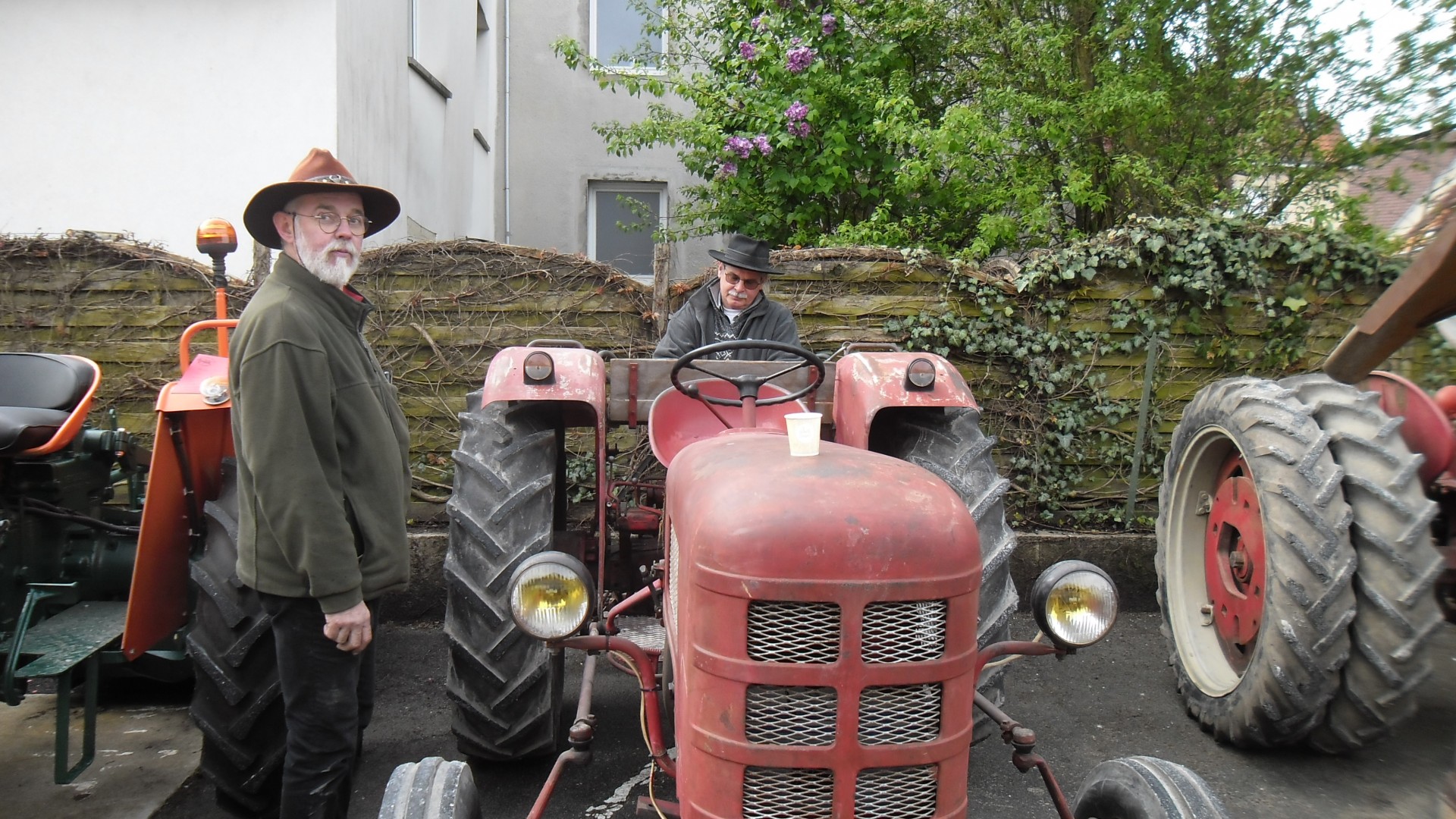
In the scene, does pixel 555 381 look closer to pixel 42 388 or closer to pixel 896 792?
pixel 42 388

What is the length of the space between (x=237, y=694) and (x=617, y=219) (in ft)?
29.2

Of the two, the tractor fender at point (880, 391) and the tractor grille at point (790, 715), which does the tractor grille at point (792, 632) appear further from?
the tractor fender at point (880, 391)

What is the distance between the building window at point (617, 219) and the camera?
11.2 meters

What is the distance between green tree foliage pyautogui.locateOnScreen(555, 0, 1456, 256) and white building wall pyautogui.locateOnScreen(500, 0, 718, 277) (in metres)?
3.92

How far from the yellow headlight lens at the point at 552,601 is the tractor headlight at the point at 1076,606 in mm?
969

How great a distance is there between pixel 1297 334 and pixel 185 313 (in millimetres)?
5837

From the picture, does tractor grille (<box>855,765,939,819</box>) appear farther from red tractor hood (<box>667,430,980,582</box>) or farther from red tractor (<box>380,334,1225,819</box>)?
red tractor hood (<box>667,430,980,582</box>)

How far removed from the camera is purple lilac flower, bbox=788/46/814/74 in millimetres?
6410

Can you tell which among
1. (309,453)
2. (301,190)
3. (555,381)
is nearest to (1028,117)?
(555,381)

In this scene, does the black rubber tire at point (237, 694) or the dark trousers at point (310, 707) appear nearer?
the dark trousers at point (310, 707)

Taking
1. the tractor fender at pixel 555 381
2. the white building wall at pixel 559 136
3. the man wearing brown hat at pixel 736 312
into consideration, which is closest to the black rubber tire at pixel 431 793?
the tractor fender at pixel 555 381

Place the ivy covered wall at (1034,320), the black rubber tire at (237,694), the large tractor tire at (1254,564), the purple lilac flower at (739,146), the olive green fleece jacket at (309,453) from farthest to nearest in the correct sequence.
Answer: the purple lilac flower at (739,146) → the ivy covered wall at (1034,320) → the large tractor tire at (1254,564) → the black rubber tire at (237,694) → the olive green fleece jacket at (309,453)

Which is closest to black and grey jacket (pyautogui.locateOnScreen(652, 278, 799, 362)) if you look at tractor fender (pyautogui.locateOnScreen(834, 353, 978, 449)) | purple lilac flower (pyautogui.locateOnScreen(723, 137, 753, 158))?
tractor fender (pyautogui.locateOnScreen(834, 353, 978, 449))

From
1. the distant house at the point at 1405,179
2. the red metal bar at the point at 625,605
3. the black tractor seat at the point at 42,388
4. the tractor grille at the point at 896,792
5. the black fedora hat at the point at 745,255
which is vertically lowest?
the tractor grille at the point at 896,792
